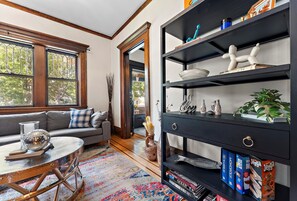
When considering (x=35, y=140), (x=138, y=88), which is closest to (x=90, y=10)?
(x=138, y=88)

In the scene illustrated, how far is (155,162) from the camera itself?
191cm

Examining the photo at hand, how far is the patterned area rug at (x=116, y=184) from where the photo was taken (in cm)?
120

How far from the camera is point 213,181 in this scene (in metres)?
0.99

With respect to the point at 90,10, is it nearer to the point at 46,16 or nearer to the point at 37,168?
the point at 46,16

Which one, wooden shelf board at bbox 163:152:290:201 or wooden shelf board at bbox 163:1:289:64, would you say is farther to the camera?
wooden shelf board at bbox 163:152:290:201

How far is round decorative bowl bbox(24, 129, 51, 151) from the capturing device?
115 cm

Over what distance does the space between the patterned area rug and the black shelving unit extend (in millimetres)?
166

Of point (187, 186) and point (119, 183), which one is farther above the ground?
point (187, 186)

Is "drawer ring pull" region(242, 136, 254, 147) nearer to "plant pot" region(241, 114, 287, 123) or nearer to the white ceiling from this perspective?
"plant pot" region(241, 114, 287, 123)

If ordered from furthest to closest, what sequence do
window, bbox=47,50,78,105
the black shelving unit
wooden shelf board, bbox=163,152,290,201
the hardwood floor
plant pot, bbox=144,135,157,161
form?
window, bbox=47,50,78,105 → plant pot, bbox=144,135,157,161 → the hardwood floor → wooden shelf board, bbox=163,152,290,201 → the black shelving unit

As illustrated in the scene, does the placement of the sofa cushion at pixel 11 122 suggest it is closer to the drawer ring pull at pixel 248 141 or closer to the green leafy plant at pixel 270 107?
the drawer ring pull at pixel 248 141

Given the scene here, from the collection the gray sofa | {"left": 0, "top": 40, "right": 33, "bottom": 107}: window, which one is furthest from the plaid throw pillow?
{"left": 0, "top": 40, "right": 33, "bottom": 107}: window

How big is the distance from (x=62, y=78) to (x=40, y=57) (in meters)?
0.57

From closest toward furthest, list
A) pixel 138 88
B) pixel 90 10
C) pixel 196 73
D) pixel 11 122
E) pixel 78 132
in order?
1. pixel 196 73
2. pixel 11 122
3. pixel 78 132
4. pixel 90 10
5. pixel 138 88
